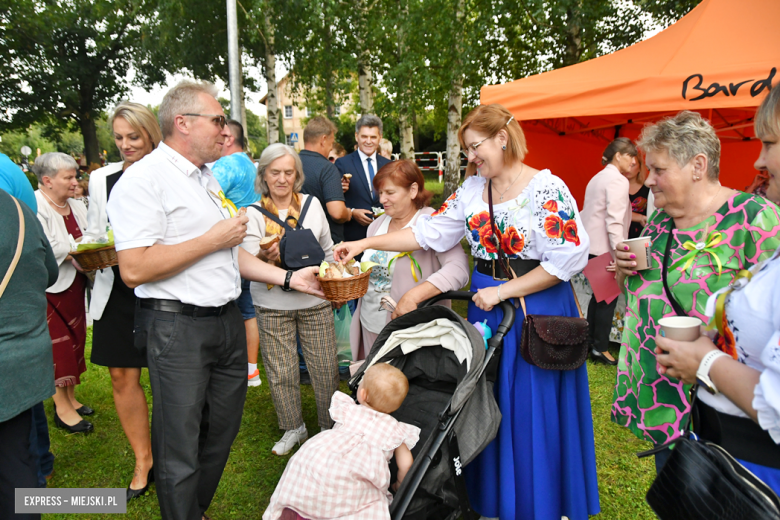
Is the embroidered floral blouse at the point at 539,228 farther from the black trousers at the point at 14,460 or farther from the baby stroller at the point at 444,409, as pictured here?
the black trousers at the point at 14,460

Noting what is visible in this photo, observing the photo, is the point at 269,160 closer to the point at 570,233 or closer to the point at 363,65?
the point at 570,233

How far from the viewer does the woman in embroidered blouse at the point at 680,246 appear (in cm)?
194

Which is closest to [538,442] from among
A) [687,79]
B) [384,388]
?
[384,388]

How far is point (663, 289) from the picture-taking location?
2162 millimetres

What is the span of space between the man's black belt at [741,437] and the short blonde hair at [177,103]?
2.48 metres

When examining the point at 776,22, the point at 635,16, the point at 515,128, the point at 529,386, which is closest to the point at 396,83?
the point at 635,16

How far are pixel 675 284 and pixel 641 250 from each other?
0.20 metres

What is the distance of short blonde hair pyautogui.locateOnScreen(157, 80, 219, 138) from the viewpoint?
230cm

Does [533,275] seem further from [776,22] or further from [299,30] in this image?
[299,30]

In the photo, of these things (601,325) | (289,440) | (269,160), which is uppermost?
(269,160)

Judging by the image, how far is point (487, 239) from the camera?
105 inches

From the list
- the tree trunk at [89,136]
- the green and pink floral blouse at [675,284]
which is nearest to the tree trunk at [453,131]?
the green and pink floral blouse at [675,284]

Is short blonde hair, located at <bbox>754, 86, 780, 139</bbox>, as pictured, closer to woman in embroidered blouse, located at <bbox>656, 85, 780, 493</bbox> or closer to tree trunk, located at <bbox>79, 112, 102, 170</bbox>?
woman in embroidered blouse, located at <bbox>656, 85, 780, 493</bbox>

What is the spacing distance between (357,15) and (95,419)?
36.4ft
